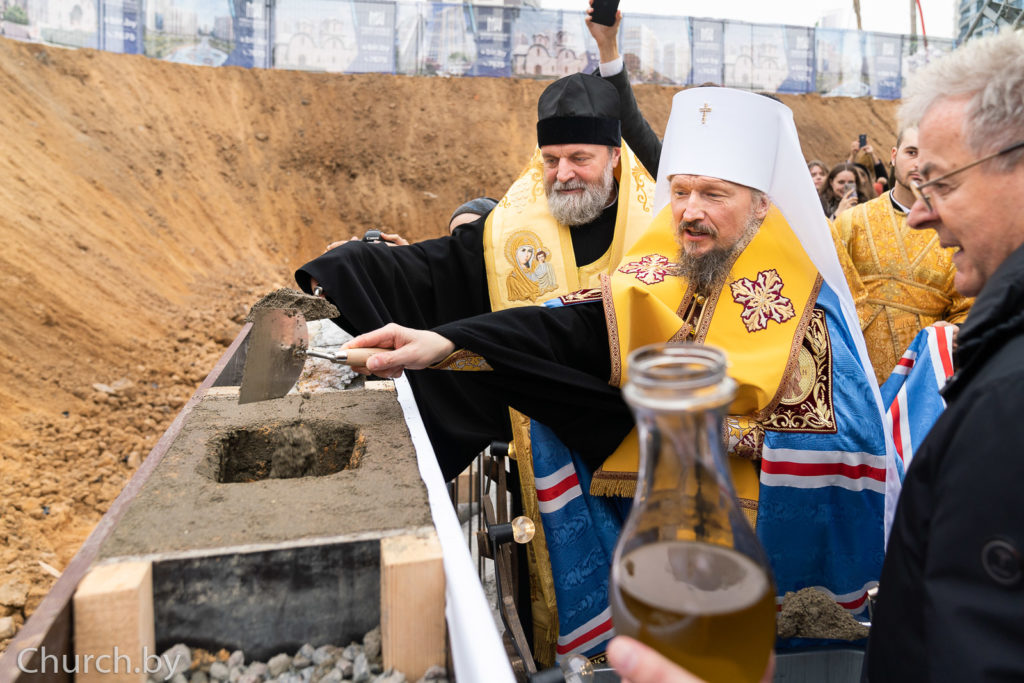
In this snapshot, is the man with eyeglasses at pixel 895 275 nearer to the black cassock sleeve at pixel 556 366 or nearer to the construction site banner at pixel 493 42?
the black cassock sleeve at pixel 556 366

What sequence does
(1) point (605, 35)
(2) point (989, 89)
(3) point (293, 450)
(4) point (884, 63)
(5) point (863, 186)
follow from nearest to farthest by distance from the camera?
(2) point (989, 89)
(3) point (293, 450)
(1) point (605, 35)
(5) point (863, 186)
(4) point (884, 63)

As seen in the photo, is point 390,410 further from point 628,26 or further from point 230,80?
point 628,26

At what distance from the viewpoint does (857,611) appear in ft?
7.77

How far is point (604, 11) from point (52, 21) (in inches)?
636

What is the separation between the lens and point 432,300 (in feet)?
10.1

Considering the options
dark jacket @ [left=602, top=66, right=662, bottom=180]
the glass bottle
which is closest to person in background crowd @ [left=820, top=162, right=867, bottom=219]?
dark jacket @ [left=602, top=66, right=662, bottom=180]

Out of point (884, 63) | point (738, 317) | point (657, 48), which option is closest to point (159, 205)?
point (738, 317)

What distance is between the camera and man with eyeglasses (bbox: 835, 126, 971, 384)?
142 inches

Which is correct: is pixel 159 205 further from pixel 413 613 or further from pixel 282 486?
pixel 413 613

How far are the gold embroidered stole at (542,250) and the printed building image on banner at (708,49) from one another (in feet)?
62.6

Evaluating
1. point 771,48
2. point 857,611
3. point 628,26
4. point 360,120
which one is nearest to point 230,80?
point 360,120

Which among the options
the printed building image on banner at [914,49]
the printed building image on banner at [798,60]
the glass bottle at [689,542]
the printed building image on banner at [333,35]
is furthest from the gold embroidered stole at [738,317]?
the printed building image on banner at [914,49]

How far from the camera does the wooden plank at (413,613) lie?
4.64 ft

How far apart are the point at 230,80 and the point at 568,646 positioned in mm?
17836
